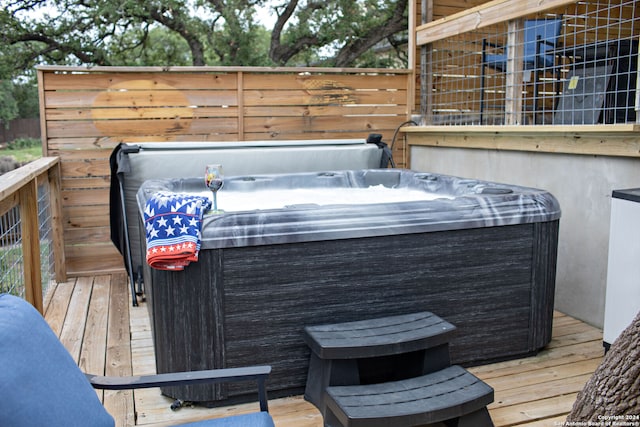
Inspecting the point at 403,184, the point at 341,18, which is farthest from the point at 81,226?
the point at 341,18

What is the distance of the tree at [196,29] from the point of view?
8.17 metres

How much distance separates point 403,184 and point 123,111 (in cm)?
210

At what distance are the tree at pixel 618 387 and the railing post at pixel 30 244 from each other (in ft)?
7.88

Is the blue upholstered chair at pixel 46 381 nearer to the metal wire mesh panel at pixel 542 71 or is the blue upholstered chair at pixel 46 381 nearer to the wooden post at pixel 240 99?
the metal wire mesh panel at pixel 542 71

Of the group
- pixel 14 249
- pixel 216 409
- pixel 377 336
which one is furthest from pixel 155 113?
pixel 377 336

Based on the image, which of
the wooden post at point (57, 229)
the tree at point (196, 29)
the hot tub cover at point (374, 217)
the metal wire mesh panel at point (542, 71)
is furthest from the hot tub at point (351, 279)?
the tree at point (196, 29)

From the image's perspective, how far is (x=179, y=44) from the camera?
991 centimetres

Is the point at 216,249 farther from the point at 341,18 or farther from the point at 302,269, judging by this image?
the point at 341,18

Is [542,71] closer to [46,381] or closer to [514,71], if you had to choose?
[514,71]

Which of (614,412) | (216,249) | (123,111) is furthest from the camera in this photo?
(123,111)

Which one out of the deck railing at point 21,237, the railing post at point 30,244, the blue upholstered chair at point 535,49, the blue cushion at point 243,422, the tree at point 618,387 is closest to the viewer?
the tree at point 618,387

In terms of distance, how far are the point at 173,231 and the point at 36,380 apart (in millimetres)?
1002

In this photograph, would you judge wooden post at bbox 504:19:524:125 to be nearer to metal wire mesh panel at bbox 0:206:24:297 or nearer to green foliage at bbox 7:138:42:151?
metal wire mesh panel at bbox 0:206:24:297

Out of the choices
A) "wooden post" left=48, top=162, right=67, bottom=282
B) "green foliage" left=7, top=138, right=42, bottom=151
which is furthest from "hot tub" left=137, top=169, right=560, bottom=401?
"green foliage" left=7, top=138, right=42, bottom=151
